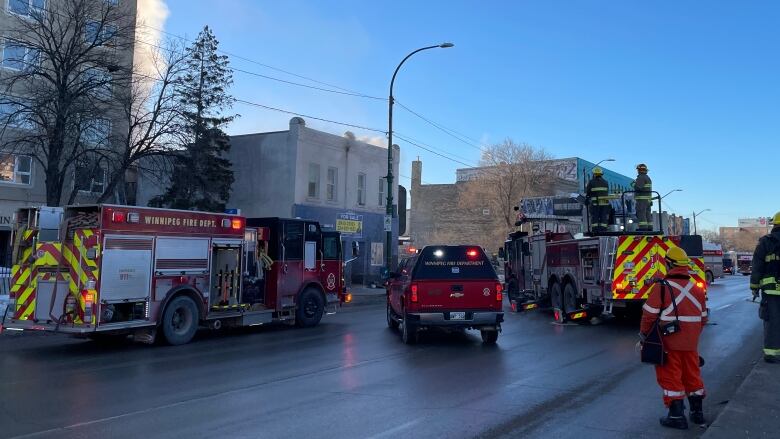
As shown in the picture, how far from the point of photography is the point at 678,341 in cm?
602

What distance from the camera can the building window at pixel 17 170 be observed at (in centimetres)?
2623

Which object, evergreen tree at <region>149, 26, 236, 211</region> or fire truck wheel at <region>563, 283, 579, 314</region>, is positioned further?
evergreen tree at <region>149, 26, 236, 211</region>

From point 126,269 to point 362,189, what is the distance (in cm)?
2253

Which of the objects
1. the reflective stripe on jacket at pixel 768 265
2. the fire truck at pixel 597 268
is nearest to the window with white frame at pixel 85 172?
the fire truck at pixel 597 268

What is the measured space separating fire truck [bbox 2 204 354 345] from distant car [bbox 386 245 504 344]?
4.10m

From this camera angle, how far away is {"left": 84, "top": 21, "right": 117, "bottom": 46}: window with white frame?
69.1ft

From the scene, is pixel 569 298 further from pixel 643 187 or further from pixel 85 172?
pixel 85 172

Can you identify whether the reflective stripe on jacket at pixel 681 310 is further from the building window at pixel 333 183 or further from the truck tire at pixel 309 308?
the building window at pixel 333 183

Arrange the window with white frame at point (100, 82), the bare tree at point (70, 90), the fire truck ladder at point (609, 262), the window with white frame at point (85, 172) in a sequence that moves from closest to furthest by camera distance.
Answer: the fire truck ladder at point (609, 262) → the bare tree at point (70, 90) → the window with white frame at point (100, 82) → the window with white frame at point (85, 172)

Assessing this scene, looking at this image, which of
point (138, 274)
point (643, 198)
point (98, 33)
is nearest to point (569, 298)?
point (643, 198)

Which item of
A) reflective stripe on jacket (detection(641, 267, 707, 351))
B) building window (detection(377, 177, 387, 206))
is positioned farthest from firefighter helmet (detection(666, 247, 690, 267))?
building window (detection(377, 177, 387, 206))

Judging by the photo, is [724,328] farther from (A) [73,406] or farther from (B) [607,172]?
(B) [607,172]

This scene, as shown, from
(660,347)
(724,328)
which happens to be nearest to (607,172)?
(724,328)

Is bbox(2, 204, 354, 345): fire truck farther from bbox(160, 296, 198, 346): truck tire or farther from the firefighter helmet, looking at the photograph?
the firefighter helmet
